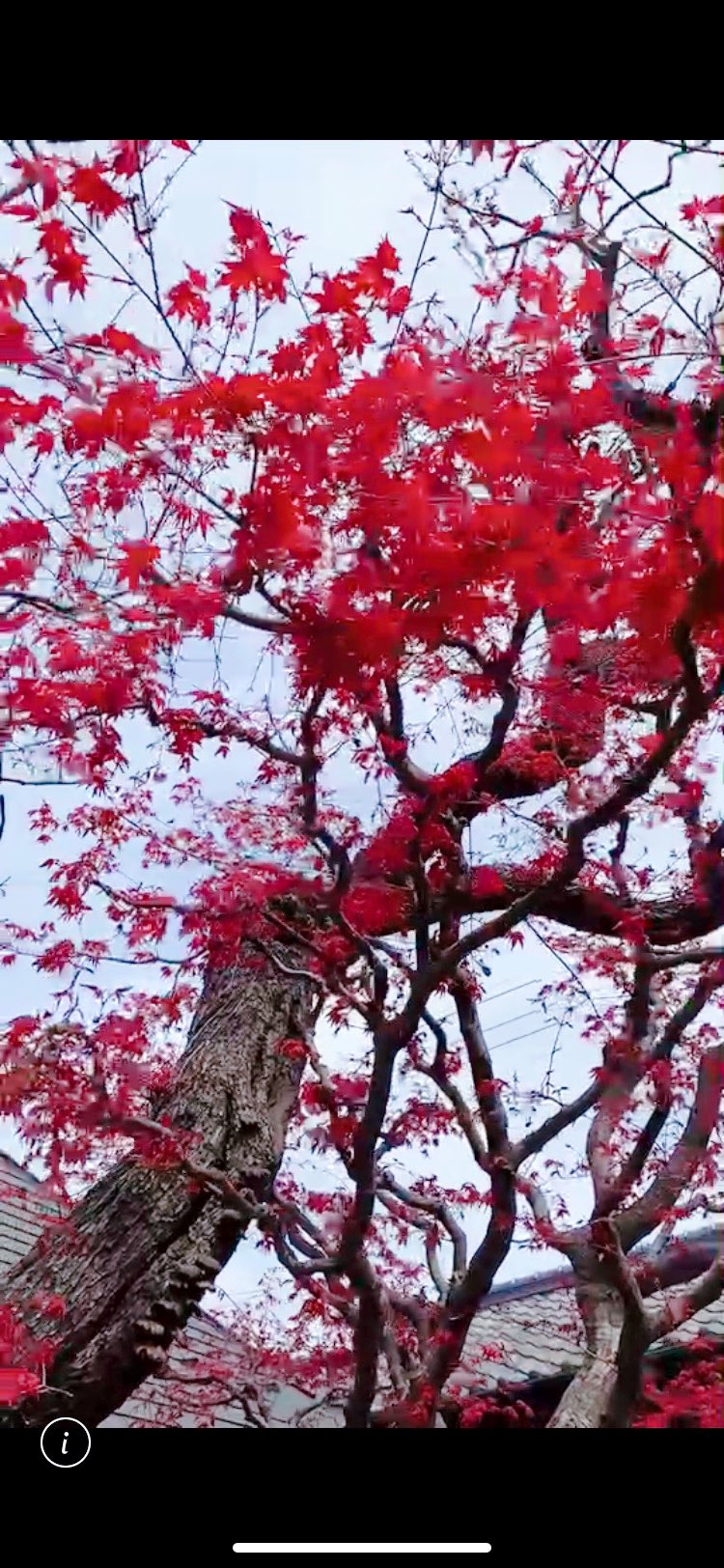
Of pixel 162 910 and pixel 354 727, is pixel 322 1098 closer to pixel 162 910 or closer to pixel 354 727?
pixel 162 910

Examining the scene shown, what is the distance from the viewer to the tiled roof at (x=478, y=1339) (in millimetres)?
2445

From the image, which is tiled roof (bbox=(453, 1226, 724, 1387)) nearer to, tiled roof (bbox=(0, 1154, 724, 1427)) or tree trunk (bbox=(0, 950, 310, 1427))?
tiled roof (bbox=(0, 1154, 724, 1427))

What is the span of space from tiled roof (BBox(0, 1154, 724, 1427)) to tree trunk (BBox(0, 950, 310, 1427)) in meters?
0.19

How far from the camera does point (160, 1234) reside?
7.57 feet

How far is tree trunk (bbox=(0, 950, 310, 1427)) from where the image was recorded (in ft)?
7.20

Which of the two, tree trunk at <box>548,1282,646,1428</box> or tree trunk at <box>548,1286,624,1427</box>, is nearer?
tree trunk at <box>548,1282,646,1428</box>

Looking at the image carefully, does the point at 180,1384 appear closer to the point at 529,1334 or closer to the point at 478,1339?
the point at 478,1339

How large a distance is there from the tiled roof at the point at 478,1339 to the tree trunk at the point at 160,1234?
0.19 metres
